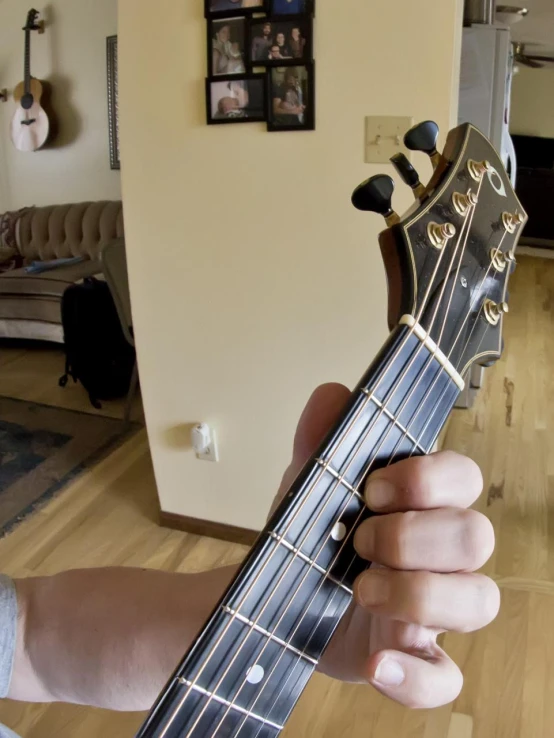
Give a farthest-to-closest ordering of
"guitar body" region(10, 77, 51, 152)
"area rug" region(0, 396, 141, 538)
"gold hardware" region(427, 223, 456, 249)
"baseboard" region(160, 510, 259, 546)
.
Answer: "guitar body" region(10, 77, 51, 152), "area rug" region(0, 396, 141, 538), "baseboard" region(160, 510, 259, 546), "gold hardware" region(427, 223, 456, 249)

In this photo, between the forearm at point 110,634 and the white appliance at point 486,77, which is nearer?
the forearm at point 110,634

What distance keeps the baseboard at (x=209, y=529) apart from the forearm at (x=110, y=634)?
1.14 m

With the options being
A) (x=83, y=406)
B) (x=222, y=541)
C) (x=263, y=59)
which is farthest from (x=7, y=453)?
(x=263, y=59)

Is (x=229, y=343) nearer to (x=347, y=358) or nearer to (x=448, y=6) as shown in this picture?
(x=347, y=358)

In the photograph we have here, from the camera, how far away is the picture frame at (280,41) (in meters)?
1.26

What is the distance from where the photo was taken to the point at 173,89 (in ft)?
4.59

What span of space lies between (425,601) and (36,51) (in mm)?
4416

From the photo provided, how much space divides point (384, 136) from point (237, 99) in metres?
0.35

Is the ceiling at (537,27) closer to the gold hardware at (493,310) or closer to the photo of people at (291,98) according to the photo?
the photo of people at (291,98)

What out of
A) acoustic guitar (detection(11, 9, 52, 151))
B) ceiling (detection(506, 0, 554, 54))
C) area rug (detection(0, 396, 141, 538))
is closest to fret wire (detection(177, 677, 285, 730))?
area rug (detection(0, 396, 141, 538))

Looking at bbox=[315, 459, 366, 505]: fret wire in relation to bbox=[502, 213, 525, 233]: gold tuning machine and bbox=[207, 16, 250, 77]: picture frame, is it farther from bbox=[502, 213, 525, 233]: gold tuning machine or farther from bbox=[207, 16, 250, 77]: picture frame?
bbox=[207, 16, 250, 77]: picture frame

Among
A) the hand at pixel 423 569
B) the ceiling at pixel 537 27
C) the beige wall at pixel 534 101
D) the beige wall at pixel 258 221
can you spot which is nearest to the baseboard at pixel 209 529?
the beige wall at pixel 258 221

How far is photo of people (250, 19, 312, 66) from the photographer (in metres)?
1.26

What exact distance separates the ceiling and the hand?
4329 mm
